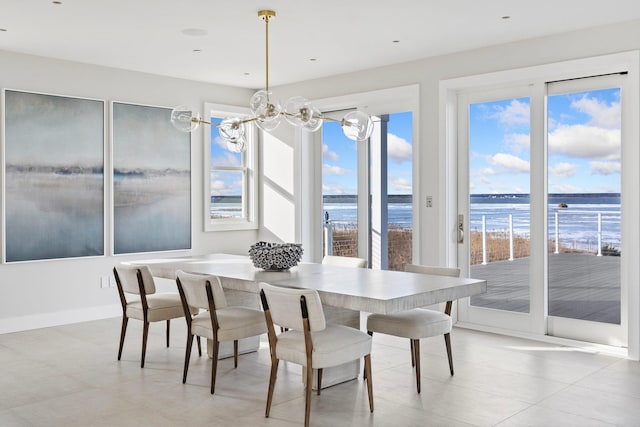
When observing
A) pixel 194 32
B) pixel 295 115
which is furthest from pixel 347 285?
pixel 194 32

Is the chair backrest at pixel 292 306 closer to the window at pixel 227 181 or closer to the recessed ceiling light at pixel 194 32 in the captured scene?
the recessed ceiling light at pixel 194 32

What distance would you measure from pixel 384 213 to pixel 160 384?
3237mm

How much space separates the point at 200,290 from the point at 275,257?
640 mm

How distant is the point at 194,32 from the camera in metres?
4.96

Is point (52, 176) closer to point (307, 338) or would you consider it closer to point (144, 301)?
point (144, 301)

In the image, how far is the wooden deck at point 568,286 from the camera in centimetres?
491

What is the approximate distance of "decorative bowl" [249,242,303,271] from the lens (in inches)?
167

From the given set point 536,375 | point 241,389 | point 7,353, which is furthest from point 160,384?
point 536,375

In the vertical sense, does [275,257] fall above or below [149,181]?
below

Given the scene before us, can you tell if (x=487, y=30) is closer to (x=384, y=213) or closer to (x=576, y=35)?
(x=576, y=35)

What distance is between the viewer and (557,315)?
5.21m

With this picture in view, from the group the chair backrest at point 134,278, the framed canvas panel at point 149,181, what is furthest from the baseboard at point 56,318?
the chair backrest at point 134,278

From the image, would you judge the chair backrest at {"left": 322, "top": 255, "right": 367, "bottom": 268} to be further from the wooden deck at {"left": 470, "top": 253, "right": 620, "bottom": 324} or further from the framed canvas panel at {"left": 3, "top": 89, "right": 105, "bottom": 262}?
the framed canvas panel at {"left": 3, "top": 89, "right": 105, "bottom": 262}

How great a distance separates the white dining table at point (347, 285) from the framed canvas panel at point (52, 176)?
1672mm
